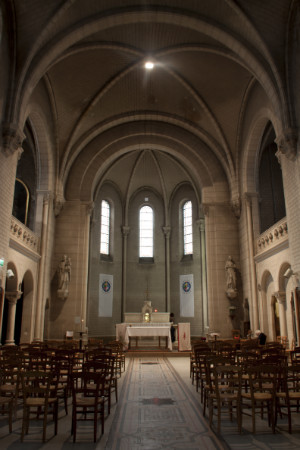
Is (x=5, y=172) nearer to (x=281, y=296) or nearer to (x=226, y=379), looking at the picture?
(x=226, y=379)

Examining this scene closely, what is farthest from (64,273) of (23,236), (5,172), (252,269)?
(252,269)

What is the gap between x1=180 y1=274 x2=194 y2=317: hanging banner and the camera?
27.3 meters

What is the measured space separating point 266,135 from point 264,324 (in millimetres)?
10342

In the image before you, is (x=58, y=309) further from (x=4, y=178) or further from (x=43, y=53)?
(x=43, y=53)

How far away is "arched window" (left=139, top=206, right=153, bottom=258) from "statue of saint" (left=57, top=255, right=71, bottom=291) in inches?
367

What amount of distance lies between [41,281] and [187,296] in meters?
11.9

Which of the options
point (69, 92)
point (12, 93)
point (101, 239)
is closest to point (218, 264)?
point (101, 239)

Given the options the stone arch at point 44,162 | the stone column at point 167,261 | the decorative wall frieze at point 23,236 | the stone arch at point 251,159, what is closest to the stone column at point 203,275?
the stone column at point 167,261

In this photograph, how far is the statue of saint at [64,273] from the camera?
2067 centimetres

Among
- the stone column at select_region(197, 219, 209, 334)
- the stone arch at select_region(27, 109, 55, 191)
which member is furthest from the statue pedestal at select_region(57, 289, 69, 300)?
the stone column at select_region(197, 219, 209, 334)

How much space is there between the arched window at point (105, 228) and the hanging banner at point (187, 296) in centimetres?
610

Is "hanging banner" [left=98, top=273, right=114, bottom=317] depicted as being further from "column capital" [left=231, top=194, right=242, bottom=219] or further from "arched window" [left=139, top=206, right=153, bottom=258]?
"column capital" [left=231, top=194, right=242, bottom=219]

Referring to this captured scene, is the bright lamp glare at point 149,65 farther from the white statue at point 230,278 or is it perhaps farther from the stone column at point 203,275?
the stone column at point 203,275

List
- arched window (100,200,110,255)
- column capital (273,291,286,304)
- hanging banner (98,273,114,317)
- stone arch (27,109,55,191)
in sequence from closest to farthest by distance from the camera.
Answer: column capital (273,291,286,304) < stone arch (27,109,55,191) < hanging banner (98,273,114,317) < arched window (100,200,110,255)
